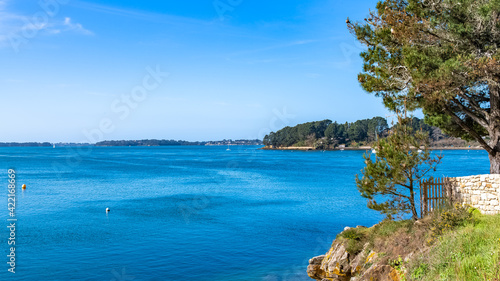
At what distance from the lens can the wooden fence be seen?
1644 cm

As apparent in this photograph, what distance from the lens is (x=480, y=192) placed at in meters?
15.4

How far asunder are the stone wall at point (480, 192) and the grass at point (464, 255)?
1.30 meters

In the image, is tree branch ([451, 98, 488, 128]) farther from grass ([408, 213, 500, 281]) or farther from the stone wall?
grass ([408, 213, 500, 281])

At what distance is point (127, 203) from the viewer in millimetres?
41688

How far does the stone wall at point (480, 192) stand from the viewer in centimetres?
1486

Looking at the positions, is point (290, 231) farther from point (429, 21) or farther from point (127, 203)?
point (127, 203)

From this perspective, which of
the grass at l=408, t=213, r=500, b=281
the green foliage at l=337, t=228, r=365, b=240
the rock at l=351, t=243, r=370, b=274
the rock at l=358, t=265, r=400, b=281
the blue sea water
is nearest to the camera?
the grass at l=408, t=213, r=500, b=281

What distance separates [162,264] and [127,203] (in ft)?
72.7

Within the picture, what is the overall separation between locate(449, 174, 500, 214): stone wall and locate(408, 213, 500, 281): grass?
1.30m

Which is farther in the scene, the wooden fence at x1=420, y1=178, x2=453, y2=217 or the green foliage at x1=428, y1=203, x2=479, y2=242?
the wooden fence at x1=420, y1=178, x2=453, y2=217

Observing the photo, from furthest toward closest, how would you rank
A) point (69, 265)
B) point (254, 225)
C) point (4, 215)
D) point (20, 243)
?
point (4, 215) → point (254, 225) → point (20, 243) → point (69, 265)

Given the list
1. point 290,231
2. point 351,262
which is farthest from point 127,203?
point 351,262

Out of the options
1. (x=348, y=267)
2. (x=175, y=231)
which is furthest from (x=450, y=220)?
(x=175, y=231)

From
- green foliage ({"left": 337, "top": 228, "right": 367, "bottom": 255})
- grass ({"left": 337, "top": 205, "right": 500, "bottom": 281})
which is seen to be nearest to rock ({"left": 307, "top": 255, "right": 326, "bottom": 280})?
green foliage ({"left": 337, "top": 228, "right": 367, "bottom": 255})
